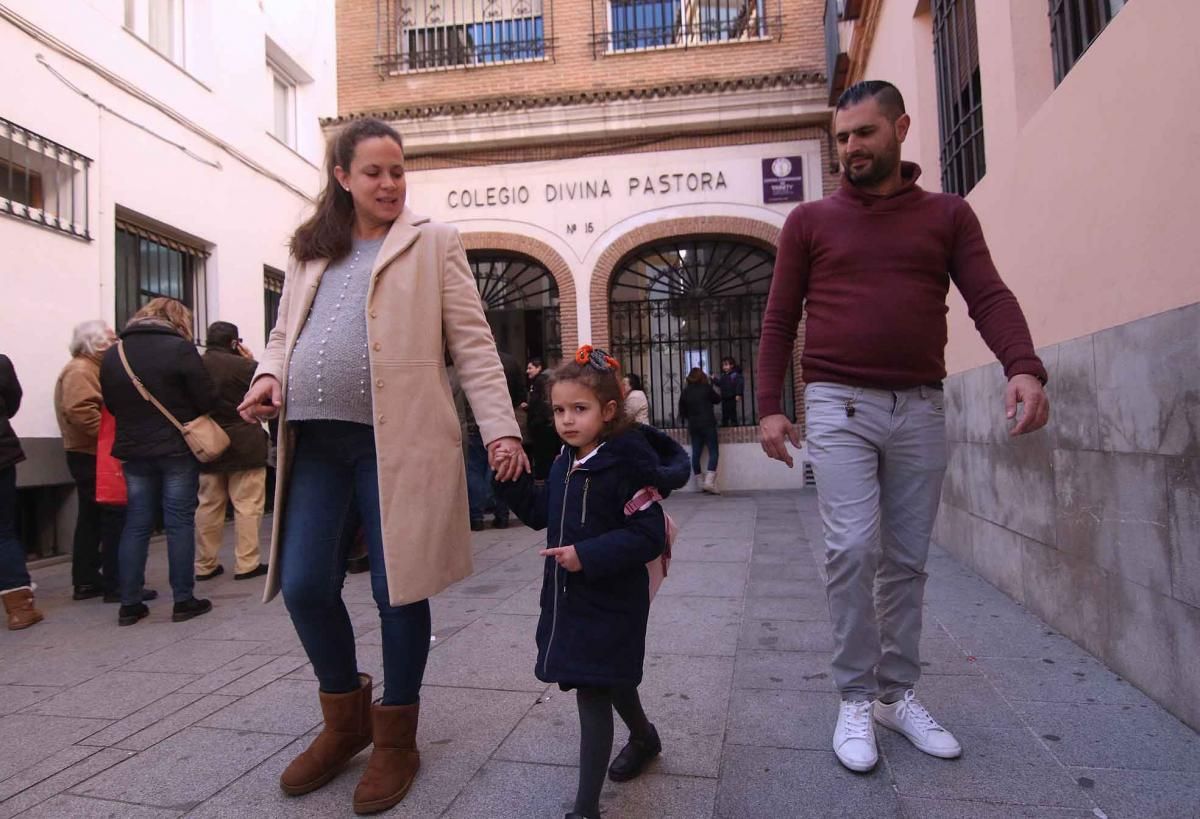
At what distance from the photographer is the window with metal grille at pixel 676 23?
11430mm

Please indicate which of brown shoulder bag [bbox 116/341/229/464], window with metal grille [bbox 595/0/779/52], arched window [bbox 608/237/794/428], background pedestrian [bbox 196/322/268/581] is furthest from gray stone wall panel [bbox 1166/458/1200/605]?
window with metal grille [bbox 595/0/779/52]

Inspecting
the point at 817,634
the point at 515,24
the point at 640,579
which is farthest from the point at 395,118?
the point at 640,579

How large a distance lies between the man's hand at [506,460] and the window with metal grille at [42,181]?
583 cm

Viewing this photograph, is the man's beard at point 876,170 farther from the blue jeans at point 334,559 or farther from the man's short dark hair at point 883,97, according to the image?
the blue jeans at point 334,559

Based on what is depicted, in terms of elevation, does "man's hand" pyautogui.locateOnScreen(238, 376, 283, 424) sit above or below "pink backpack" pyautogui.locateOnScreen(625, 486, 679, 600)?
above

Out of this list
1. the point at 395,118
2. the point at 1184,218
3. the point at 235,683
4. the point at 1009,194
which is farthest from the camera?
the point at 395,118

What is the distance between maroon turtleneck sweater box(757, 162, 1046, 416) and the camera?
8.06ft

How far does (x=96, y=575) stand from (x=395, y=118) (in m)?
8.09

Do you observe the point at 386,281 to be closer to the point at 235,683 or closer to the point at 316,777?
the point at 316,777

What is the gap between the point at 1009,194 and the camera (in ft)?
13.9

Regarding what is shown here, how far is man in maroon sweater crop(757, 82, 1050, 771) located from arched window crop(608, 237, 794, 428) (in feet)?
28.5

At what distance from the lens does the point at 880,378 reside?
245 centimetres

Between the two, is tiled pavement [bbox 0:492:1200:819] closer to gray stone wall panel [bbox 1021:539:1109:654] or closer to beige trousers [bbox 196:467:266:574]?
gray stone wall panel [bbox 1021:539:1109:654]

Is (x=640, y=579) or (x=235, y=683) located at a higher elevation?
(x=640, y=579)
